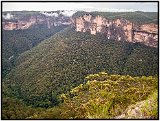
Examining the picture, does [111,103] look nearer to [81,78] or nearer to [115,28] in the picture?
[81,78]

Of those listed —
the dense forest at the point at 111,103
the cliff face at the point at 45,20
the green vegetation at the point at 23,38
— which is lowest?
the dense forest at the point at 111,103

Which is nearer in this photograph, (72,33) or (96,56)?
(96,56)

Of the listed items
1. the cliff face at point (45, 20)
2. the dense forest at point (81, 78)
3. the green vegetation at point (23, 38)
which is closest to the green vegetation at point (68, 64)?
the dense forest at point (81, 78)

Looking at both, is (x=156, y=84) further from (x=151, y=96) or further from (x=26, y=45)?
(x=26, y=45)

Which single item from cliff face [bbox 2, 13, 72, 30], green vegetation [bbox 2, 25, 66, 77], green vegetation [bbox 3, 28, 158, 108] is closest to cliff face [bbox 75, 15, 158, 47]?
green vegetation [bbox 3, 28, 158, 108]

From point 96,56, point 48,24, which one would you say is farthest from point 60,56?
point 48,24

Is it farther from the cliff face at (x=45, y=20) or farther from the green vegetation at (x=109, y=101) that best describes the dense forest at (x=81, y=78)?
the cliff face at (x=45, y=20)
